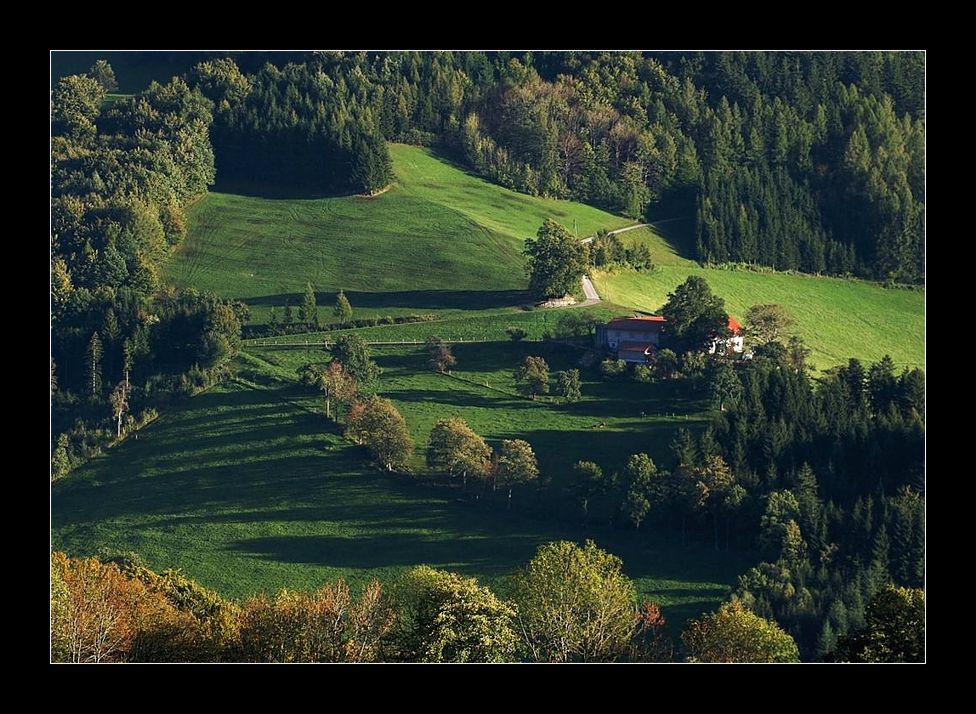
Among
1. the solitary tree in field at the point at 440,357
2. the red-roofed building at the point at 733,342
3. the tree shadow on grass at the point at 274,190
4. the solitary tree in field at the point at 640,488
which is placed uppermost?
the tree shadow on grass at the point at 274,190

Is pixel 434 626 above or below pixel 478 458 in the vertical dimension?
below

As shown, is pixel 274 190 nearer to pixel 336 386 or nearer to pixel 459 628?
pixel 336 386

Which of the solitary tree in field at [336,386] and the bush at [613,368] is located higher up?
the bush at [613,368]

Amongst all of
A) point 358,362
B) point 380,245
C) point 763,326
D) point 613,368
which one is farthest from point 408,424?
point 380,245

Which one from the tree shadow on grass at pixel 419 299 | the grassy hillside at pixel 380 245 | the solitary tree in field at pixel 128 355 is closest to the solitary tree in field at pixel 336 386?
the solitary tree in field at pixel 128 355

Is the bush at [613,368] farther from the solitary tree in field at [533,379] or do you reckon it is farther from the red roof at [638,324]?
the solitary tree in field at [533,379]

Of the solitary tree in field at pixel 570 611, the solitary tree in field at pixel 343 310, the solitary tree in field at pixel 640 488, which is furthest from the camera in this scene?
the solitary tree in field at pixel 343 310

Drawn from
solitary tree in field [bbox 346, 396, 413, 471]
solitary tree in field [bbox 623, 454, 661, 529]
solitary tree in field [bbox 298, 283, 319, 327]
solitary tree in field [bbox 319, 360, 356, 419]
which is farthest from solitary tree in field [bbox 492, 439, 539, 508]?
solitary tree in field [bbox 298, 283, 319, 327]
